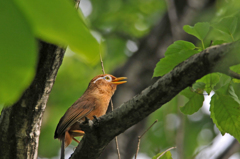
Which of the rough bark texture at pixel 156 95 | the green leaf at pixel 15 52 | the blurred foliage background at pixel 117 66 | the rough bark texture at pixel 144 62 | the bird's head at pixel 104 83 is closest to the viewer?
the green leaf at pixel 15 52

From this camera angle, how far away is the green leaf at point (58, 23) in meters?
0.66

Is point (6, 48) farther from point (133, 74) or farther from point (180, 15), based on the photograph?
point (180, 15)

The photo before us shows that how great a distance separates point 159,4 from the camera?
8609mm

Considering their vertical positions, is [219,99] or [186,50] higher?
[186,50]

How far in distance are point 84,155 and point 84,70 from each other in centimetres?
537

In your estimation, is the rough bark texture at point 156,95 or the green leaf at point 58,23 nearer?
the green leaf at point 58,23

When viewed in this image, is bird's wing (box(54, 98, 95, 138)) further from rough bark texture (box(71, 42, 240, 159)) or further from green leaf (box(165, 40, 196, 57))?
green leaf (box(165, 40, 196, 57))

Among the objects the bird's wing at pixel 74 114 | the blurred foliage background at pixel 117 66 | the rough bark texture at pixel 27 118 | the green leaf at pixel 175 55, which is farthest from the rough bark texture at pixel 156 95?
the blurred foliage background at pixel 117 66

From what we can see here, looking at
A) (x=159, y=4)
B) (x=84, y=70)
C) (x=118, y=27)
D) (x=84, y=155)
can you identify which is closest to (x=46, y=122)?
(x=84, y=70)

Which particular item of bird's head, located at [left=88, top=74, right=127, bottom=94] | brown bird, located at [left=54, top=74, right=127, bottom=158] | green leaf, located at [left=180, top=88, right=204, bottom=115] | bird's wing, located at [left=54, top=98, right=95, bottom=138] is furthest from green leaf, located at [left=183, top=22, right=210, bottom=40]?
bird's head, located at [left=88, top=74, right=127, bottom=94]

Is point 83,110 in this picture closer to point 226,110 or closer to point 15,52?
point 226,110

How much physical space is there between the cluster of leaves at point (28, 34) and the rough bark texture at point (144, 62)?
5.15 m

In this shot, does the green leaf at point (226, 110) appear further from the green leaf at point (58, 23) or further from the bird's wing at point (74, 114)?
the bird's wing at point (74, 114)

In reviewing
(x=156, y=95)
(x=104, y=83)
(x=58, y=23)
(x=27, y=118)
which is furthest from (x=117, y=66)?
(x=58, y=23)
